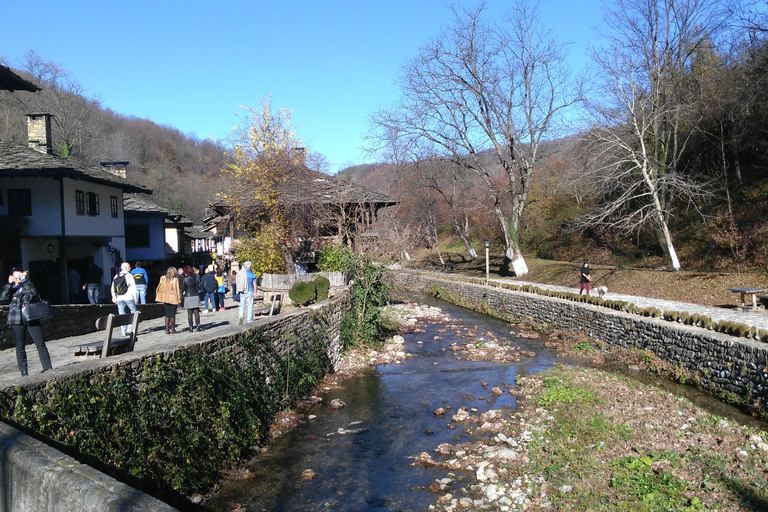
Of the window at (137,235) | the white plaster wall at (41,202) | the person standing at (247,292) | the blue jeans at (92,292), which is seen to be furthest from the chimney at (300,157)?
the window at (137,235)

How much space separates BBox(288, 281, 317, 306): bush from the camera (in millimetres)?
16219

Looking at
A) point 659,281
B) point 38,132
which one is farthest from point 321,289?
point 38,132

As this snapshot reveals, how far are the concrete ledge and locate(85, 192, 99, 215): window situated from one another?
67.5 ft

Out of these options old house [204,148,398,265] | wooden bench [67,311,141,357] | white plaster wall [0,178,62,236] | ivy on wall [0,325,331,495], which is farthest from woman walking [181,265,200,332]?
white plaster wall [0,178,62,236]

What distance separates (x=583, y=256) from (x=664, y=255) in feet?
19.7

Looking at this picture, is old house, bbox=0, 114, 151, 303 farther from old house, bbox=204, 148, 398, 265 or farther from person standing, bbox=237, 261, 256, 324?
person standing, bbox=237, 261, 256, 324

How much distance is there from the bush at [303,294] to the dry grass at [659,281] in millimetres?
13193

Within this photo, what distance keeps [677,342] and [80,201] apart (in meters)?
21.3

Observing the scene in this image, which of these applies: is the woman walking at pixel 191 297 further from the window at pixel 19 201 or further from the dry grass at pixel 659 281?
the dry grass at pixel 659 281

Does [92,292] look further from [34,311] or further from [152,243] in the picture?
[152,243]

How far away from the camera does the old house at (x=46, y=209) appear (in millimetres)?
19219

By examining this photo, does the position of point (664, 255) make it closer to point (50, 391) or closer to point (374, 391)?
point (374, 391)

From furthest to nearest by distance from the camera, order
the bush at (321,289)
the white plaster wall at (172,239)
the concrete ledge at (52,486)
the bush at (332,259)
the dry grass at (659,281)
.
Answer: the white plaster wall at (172,239)
the bush at (332,259)
the dry grass at (659,281)
the bush at (321,289)
the concrete ledge at (52,486)

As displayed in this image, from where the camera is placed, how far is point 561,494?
712cm
